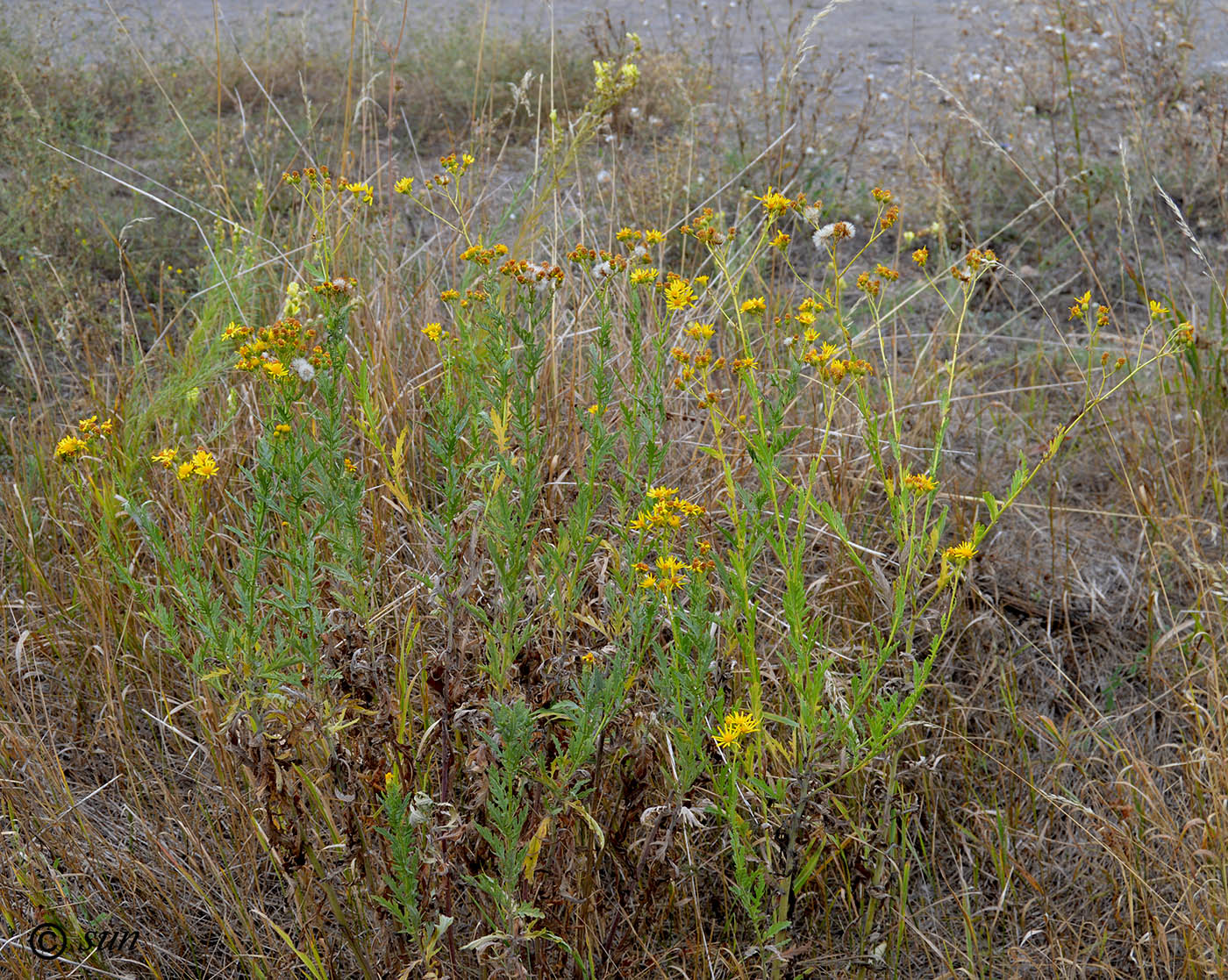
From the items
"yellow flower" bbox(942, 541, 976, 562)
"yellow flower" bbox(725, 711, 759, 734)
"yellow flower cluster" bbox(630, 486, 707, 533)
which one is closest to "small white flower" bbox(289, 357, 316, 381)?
"yellow flower cluster" bbox(630, 486, 707, 533)

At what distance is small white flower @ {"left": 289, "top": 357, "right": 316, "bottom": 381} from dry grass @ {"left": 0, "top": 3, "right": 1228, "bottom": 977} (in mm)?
28

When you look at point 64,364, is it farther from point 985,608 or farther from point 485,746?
point 985,608

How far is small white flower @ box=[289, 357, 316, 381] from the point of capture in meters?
1.53

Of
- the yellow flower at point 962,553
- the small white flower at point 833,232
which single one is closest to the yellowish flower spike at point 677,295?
the small white flower at point 833,232

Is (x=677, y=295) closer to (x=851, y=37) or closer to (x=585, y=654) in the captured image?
(x=585, y=654)

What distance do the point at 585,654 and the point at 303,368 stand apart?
585mm

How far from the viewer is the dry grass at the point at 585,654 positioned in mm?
1469

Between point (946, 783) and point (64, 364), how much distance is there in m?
2.76

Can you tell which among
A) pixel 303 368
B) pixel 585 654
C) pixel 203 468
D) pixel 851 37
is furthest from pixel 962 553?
pixel 851 37

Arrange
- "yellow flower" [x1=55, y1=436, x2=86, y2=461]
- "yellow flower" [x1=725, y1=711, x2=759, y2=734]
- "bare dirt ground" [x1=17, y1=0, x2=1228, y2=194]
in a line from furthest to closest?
1. "bare dirt ground" [x1=17, y1=0, x2=1228, y2=194]
2. "yellow flower" [x1=55, y1=436, x2=86, y2=461]
3. "yellow flower" [x1=725, y1=711, x2=759, y2=734]

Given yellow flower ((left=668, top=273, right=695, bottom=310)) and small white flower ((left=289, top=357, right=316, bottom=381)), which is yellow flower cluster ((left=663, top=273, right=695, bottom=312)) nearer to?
yellow flower ((left=668, top=273, right=695, bottom=310))

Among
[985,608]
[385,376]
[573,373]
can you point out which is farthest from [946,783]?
[385,376]

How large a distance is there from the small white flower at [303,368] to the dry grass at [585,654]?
28 millimetres

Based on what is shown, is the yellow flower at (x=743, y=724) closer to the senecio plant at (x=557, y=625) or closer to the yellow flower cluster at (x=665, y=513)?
the senecio plant at (x=557, y=625)
